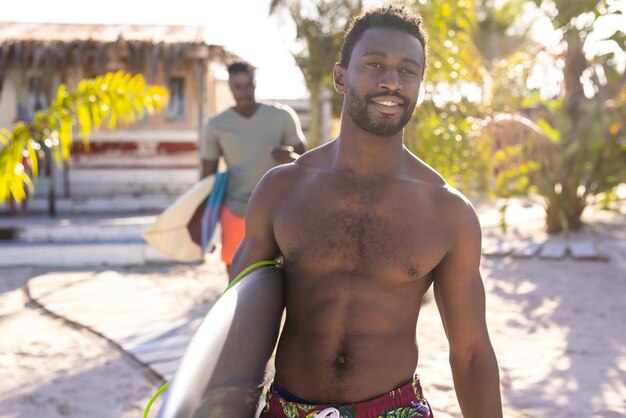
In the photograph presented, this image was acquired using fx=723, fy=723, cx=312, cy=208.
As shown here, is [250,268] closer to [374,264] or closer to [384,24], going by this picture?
[374,264]

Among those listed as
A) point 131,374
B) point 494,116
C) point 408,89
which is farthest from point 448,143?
point 408,89

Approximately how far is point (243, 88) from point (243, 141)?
0.35 meters

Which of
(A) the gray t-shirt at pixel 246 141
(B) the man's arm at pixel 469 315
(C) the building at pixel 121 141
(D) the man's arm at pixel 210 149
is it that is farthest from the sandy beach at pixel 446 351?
(C) the building at pixel 121 141

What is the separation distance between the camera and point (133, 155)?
12.9 m

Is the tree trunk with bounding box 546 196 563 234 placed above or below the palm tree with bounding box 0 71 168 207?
below

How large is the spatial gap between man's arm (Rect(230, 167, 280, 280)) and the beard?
0.30 m

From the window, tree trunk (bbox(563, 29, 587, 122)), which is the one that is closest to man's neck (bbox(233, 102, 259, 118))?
tree trunk (bbox(563, 29, 587, 122))

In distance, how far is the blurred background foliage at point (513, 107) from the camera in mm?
6922

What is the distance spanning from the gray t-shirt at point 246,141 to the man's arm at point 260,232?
2788 mm

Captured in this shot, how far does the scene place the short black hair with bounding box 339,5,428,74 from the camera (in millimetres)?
1936

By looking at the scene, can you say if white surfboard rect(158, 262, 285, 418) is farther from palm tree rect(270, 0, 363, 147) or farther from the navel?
palm tree rect(270, 0, 363, 147)

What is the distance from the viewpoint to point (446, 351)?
5.21 meters

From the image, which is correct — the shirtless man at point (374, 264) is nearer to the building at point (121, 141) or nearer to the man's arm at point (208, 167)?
the man's arm at point (208, 167)

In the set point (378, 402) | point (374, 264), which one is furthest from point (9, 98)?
point (378, 402)
